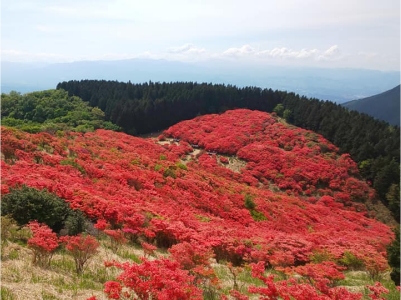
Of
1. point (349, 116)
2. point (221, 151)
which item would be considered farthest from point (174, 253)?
point (349, 116)

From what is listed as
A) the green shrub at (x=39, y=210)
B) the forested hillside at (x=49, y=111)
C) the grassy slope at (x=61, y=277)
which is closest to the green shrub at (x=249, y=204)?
the grassy slope at (x=61, y=277)

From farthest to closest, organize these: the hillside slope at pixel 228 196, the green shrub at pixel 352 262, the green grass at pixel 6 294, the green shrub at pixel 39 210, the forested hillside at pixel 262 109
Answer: the forested hillside at pixel 262 109
the green shrub at pixel 352 262
the hillside slope at pixel 228 196
the green shrub at pixel 39 210
the green grass at pixel 6 294

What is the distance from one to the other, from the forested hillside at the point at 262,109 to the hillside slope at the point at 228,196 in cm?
290

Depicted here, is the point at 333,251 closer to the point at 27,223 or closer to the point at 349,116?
the point at 27,223

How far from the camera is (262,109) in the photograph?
7562 centimetres

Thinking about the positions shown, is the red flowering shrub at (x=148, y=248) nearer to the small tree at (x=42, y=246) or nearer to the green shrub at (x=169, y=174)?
the small tree at (x=42, y=246)

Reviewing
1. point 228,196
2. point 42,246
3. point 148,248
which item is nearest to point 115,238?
point 148,248

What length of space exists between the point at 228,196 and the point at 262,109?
50922 mm

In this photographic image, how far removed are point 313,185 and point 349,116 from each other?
22792 millimetres

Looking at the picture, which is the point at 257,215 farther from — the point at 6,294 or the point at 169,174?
the point at 6,294

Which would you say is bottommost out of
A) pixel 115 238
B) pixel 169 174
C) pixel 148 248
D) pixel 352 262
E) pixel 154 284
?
pixel 352 262

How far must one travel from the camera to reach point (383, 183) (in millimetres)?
44562

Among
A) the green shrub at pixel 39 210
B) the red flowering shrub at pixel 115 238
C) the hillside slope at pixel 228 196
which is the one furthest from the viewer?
the hillside slope at pixel 228 196

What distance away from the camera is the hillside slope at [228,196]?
1324cm
